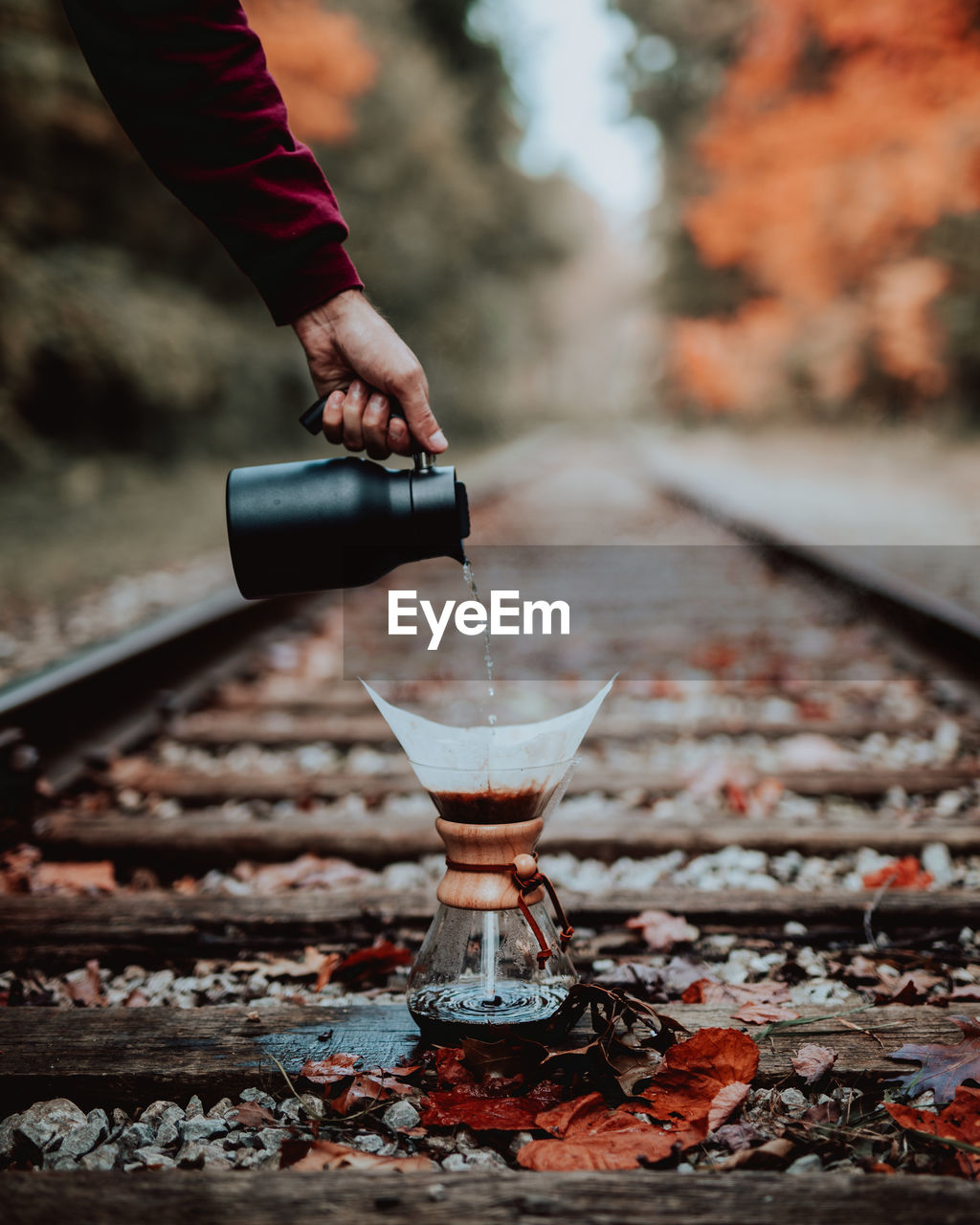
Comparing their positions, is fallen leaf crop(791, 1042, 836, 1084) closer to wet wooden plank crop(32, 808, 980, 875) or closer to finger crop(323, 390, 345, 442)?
wet wooden plank crop(32, 808, 980, 875)

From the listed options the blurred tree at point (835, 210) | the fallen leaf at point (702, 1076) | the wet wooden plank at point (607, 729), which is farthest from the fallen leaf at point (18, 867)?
the blurred tree at point (835, 210)

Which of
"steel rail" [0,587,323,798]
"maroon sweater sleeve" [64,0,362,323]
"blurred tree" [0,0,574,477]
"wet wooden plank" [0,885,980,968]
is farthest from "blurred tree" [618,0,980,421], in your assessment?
"maroon sweater sleeve" [64,0,362,323]

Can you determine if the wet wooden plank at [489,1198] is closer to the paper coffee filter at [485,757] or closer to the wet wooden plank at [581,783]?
the paper coffee filter at [485,757]

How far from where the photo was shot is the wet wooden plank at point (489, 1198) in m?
1.03

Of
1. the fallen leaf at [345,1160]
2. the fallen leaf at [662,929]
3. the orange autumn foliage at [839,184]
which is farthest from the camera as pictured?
the orange autumn foliage at [839,184]

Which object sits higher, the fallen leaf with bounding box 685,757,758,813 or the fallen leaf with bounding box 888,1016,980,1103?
the fallen leaf with bounding box 685,757,758,813

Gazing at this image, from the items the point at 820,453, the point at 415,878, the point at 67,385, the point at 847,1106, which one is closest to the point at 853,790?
the point at 415,878

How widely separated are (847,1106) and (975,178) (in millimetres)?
16098

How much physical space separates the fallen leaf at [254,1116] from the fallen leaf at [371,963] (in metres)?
0.44

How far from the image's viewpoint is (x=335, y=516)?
5.14 ft

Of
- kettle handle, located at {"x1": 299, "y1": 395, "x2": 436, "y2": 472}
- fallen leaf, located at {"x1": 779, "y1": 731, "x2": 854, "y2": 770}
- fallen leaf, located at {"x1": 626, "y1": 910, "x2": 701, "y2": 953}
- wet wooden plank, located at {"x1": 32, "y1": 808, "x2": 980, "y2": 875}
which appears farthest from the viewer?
fallen leaf, located at {"x1": 779, "y1": 731, "x2": 854, "y2": 770}

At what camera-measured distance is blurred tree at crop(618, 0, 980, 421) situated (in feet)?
52.0

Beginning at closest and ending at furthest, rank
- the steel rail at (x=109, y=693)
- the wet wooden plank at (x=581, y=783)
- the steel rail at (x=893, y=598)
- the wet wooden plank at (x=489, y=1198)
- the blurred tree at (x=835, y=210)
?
the wet wooden plank at (x=489, y=1198) < the steel rail at (x=109, y=693) < the wet wooden plank at (x=581, y=783) < the steel rail at (x=893, y=598) < the blurred tree at (x=835, y=210)

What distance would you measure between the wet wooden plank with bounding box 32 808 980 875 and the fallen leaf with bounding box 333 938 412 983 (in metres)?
0.52
